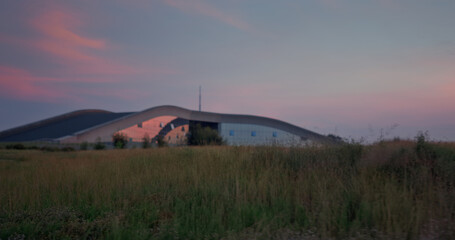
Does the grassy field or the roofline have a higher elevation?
the roofline

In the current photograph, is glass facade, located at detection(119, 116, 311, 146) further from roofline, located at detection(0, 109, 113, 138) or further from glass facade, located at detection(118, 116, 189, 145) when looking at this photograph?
roofline, located at detection(0, 109, 113, 138)

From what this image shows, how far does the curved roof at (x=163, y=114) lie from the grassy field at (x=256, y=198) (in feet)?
126

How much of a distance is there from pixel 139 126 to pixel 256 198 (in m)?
48.6

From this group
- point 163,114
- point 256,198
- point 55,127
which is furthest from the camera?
point 163,114

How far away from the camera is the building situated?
49.8m

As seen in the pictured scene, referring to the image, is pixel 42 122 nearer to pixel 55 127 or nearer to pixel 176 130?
pixel 55 127

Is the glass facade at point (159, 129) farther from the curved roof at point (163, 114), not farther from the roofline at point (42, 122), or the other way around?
the roofline at point (42, 122)

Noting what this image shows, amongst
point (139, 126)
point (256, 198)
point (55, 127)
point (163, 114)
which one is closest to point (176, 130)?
point (163, 114)

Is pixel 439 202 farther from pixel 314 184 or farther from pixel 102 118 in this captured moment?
pixel 102 118

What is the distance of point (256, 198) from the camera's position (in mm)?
7355

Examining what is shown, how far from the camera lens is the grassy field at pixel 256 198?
550cm

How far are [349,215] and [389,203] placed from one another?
2.29ft

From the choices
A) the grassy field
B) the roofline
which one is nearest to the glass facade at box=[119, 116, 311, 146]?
the roofline

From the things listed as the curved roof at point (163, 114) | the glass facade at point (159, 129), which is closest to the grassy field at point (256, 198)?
the curved roof at point (163, 114)
